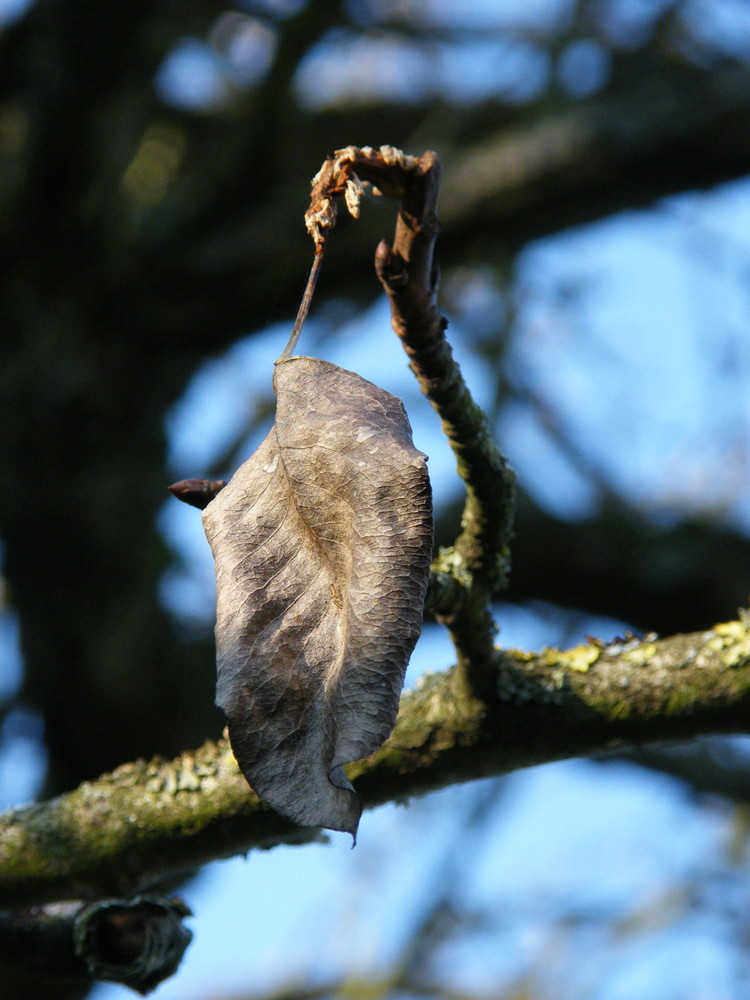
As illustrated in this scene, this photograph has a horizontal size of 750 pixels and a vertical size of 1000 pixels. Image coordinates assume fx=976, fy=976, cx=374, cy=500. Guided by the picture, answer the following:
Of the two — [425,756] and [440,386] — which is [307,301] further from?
[425,756]

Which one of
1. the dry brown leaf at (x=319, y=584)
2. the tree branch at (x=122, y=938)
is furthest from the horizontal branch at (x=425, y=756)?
the dry brown leaf at (x=319, y=584)

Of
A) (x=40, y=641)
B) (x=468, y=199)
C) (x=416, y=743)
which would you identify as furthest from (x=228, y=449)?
(x=416, y=743)

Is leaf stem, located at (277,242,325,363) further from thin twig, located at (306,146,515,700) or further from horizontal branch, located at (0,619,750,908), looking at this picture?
horizontal branch, located at (0,619,750,908)

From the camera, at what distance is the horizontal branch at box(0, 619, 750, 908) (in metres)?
1.01

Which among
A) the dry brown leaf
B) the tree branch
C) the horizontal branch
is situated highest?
the dry brown leaf

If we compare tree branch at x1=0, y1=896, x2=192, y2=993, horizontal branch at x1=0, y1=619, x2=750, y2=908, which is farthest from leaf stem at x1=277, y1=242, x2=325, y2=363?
tree branch at x1=0, y1=896, x2=192, y2=993

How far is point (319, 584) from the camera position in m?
0.69

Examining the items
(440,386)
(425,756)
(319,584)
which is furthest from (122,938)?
(440,386)

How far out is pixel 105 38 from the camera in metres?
2.52

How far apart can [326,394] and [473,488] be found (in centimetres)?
23

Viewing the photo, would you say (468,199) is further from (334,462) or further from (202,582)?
(334,462)

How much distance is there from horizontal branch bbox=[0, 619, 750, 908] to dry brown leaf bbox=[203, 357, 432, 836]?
39cm

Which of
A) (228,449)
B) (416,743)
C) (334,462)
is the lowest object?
(416,743)

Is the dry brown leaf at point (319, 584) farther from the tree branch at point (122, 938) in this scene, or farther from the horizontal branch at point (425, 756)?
the tree branch at point (122, 938)
